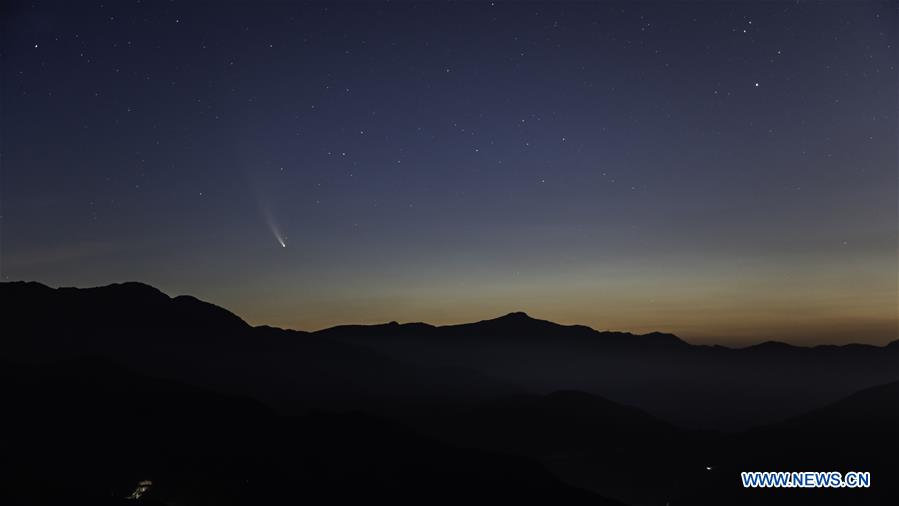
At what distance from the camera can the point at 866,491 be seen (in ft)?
642

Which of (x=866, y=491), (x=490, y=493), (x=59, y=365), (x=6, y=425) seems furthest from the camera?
(x=866, y=491)

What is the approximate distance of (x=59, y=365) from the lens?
18088 cm

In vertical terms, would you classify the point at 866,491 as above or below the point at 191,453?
below

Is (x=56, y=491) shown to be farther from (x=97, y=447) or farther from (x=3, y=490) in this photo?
(x=97, y=447)

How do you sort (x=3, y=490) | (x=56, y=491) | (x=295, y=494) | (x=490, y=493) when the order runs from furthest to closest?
1. (x=490, y=493)
2. (x=295, y=494)
3. (x=56, y=491)
4. (x=3, y=490)

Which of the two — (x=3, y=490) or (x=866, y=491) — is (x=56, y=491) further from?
(x=866, y=491)

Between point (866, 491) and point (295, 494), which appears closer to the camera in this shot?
point (295, 494)

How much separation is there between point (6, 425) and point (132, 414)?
1062 inches

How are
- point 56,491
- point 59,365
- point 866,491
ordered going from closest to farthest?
point 56,491 < point 59,365 < point 866,491

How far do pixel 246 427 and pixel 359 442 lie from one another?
84.6 ft

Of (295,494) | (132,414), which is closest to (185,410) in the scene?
(132,414)

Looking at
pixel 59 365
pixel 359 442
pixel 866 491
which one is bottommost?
pixel 866 491

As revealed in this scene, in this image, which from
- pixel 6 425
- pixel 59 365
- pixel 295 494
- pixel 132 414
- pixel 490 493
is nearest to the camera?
pixel 295 494

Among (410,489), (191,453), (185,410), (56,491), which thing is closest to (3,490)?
(56,491)
